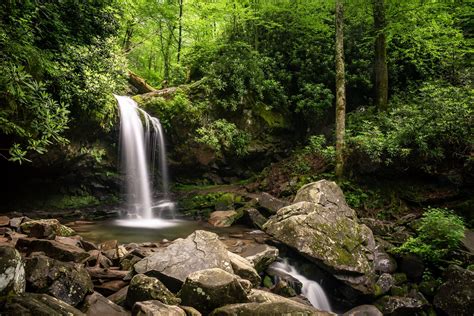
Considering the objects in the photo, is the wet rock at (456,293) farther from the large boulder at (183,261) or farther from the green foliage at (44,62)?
the green foliage at (44,62)

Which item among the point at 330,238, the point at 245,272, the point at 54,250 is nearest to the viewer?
Result: the point at 54,250

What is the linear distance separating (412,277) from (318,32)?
554 inches

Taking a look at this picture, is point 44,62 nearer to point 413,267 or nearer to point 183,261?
point 183,261

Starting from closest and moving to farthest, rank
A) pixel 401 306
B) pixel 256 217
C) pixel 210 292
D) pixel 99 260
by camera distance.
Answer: pixel 210 292
pixel 99 260
pixel 401 306
pixel 256 217

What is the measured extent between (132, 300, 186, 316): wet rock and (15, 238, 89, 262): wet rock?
2553 mm

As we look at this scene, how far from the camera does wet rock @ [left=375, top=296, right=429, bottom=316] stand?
259 inches

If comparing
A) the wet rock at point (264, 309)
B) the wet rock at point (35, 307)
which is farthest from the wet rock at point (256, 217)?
the wet rock at point (35, 307)

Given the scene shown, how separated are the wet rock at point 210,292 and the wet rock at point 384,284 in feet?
12.1

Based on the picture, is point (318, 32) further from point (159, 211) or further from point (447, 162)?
point (159, 211)

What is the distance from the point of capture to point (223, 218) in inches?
455

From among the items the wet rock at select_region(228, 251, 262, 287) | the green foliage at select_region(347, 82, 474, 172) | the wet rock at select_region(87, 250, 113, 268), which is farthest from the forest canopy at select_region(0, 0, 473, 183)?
the wet rock at select_region(228, 251, 262, 287)

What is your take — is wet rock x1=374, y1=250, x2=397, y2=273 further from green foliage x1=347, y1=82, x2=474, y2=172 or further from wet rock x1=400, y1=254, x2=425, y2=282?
green foliage x1=347, y1=82, x2=474, y2=172

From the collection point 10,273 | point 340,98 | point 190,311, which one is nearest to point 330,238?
point 190,311

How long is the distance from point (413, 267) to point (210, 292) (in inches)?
216
